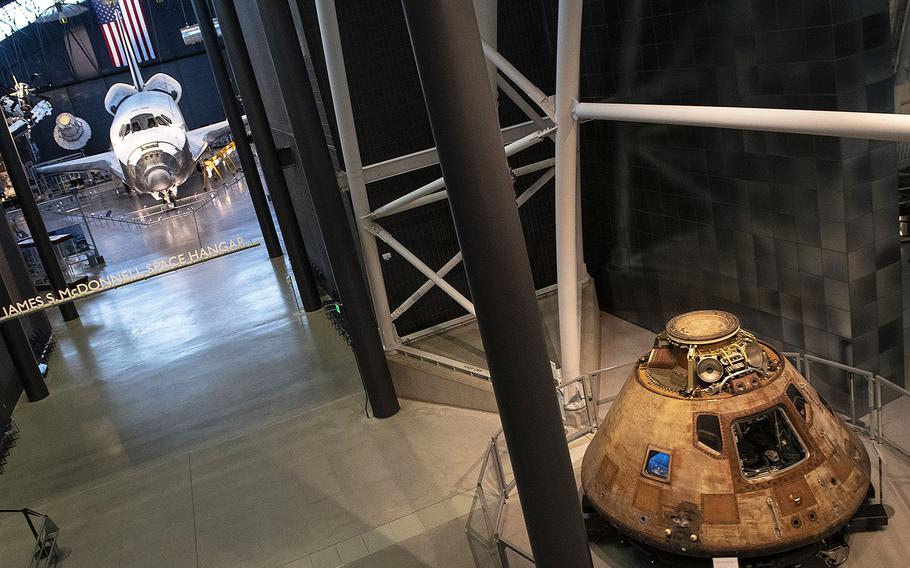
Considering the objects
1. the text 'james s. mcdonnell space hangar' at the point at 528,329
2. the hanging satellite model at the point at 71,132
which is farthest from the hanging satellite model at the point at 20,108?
the text 'james s. mcdonnell space hangar' at the point at 528,329

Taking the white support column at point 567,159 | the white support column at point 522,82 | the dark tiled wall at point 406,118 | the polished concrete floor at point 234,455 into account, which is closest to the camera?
the white support column at point 567,159

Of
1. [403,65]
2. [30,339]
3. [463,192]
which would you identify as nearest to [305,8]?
[403,65]

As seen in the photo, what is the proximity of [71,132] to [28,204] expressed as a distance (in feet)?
70.1

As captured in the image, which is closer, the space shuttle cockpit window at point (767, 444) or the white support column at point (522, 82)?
the space shuttle cockpit window at point (767, 444)

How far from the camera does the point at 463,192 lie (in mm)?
5281

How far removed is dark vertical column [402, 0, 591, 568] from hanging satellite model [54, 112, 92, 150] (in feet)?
130

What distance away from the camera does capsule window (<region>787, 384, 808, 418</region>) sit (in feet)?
22.1

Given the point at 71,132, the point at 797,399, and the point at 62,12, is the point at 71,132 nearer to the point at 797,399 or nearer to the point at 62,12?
the point at 62,12

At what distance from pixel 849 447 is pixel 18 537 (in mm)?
11533

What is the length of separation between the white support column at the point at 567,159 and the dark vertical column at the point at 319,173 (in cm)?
368

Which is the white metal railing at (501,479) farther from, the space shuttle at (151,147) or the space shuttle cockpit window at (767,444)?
the space shuttle at (151,147)

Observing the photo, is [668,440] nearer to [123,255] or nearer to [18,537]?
[18,537]

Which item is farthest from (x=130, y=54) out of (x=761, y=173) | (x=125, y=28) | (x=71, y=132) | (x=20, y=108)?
(x=761, y=173)

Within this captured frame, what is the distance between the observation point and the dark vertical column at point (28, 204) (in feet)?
66.9
